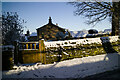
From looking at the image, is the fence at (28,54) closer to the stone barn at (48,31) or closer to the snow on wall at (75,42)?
the snow on wall at (75,42)

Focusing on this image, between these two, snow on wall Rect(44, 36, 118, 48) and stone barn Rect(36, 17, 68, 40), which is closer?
snow on wall Rect(44, 36, 118, 48)

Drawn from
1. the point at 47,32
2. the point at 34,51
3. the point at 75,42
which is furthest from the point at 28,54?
the point at 47,32

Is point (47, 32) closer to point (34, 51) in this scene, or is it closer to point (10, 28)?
point (10, 28)

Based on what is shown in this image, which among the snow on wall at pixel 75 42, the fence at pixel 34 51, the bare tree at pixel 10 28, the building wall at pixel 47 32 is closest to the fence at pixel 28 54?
the fence at pixel 34 51

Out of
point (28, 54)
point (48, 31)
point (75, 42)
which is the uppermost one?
point (48, 31)

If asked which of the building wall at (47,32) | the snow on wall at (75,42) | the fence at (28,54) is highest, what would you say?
the building wall at (47,32)

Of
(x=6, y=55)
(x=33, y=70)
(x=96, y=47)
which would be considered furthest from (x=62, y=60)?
(x=6, y=55)

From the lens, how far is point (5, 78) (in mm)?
4203

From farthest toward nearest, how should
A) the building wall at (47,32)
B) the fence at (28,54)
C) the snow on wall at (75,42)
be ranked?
the building wall at (47,32), the snow on wall at (75,42), the fence at (28,54)

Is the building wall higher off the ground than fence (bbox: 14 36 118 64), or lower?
higher

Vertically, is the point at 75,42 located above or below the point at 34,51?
above

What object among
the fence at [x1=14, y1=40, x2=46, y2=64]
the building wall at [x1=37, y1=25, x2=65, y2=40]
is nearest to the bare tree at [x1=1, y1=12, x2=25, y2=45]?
the fence at [x1=14, y1=40, x2=46, y2=64]

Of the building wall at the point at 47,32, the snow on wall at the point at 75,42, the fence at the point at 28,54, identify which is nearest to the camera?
the fence at the point at 28,54

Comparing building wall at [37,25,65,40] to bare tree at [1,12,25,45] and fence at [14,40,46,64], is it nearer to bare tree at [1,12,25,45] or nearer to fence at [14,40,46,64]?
bare tree at [1,12,25,45]
